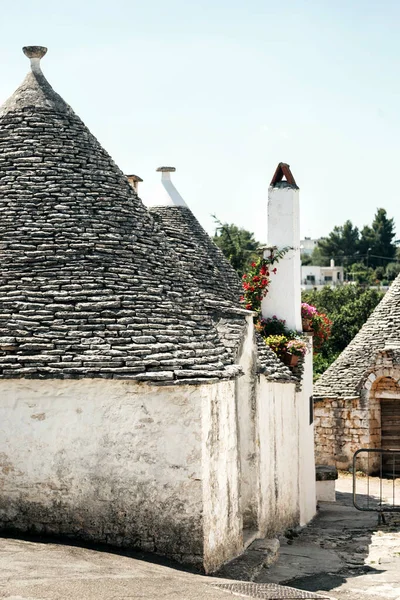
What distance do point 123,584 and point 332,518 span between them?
9500mm

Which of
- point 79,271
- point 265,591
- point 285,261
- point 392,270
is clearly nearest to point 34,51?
point 79,271

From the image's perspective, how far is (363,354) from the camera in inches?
905

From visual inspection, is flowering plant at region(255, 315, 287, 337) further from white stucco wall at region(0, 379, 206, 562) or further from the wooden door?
the wooden door

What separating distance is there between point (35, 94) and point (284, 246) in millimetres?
5772

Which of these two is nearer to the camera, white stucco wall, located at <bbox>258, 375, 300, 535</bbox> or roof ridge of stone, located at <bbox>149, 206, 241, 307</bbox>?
white stucco wall, located at <bbox>258, 375, 300, 535</bbox>

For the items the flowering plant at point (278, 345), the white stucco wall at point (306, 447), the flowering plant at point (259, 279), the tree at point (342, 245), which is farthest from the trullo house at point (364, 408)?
the tree at point (342, 245)

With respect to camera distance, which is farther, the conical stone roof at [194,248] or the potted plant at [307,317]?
the potted plant at [307,317]

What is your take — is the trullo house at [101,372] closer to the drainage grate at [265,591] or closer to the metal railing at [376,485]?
the drainage grate at [265,591]

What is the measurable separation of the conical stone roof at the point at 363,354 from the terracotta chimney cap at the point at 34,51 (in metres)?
12.5

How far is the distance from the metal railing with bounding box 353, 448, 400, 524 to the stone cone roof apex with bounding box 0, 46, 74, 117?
777cm

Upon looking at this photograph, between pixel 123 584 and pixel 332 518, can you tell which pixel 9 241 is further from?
pixel 332 518

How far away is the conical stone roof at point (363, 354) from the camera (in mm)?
22578

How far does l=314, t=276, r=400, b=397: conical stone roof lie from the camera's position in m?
22.6

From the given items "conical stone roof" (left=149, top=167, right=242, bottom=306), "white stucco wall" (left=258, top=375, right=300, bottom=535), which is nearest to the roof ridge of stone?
"conical stone roof" (left=149, top=167, right=242, bottom=306)
